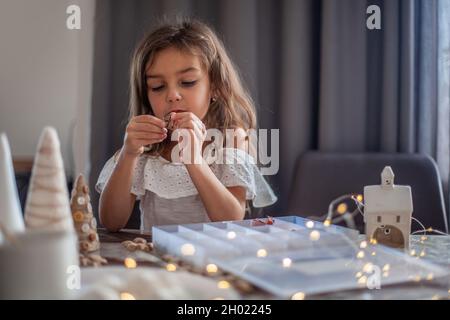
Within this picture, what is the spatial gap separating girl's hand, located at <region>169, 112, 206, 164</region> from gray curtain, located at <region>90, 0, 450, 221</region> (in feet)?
0.60

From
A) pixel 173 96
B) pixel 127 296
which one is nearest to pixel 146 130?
pixel 173 96

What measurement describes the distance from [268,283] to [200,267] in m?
0.07

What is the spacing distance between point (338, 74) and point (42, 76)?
468 millimetres

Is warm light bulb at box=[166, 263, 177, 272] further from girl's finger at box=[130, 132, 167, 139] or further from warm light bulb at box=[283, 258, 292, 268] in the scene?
girl's finger at box=[130, 132, 167, 139]

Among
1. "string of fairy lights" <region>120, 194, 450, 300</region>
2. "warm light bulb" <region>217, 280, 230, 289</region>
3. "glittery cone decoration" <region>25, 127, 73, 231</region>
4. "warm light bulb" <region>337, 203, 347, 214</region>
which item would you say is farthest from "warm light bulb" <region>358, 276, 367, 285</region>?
"warm light bulb" <region>337, 203, 347, 214</region>

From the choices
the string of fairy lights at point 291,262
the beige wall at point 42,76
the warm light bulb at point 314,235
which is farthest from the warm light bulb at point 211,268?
the beige wall at point 42,76

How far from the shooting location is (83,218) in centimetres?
50

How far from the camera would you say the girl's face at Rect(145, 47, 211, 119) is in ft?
2.72

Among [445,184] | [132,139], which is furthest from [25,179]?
[445,184]

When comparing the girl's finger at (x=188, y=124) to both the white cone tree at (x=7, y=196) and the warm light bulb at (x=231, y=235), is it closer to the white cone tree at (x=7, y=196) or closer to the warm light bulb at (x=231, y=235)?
the warm light bulb at (x=231, y=235)

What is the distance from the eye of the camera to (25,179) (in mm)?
564

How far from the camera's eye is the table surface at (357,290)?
0.37 metres

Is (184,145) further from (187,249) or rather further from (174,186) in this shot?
(187,249)

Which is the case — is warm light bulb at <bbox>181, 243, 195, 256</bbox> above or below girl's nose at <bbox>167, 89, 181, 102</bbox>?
below
